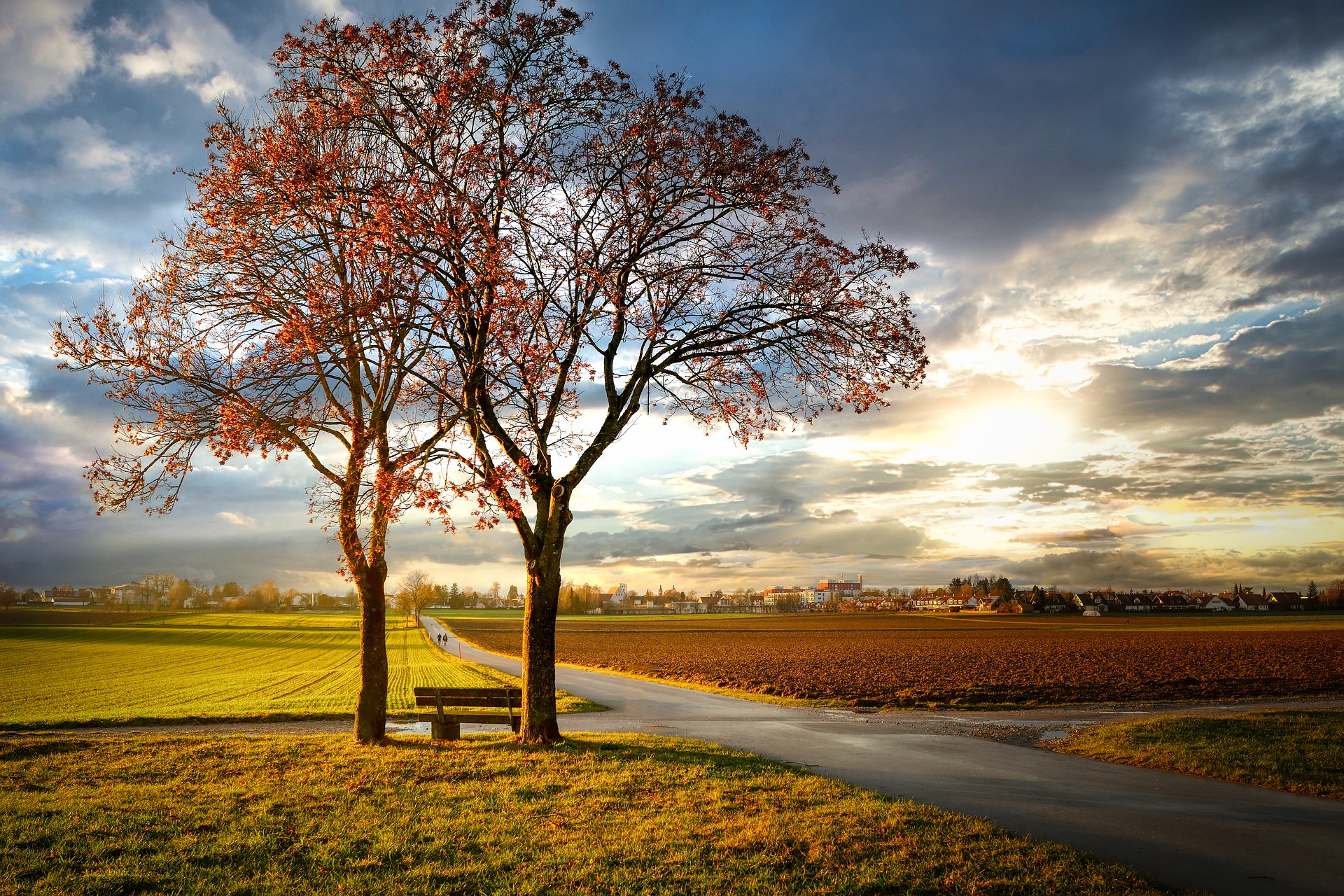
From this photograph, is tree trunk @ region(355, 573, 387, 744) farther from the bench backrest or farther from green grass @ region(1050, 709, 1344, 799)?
green grass @ region(1050, 709, 1344, 799)

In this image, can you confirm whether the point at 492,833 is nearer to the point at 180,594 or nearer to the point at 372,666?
the point at 372,666

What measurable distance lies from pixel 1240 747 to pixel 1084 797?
6419 mm

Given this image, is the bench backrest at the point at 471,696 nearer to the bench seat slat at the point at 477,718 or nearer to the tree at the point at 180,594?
the bench seat slat at the point at 477,718

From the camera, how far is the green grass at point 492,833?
6613 mm

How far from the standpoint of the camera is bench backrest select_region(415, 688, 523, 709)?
50.6 ft

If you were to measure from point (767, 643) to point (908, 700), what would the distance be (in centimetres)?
4102

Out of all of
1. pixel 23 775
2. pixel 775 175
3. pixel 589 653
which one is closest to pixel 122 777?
pixel 23 775

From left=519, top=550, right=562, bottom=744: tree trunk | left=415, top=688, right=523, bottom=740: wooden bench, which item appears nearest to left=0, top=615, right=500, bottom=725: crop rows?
left=415, top=688, right=523, bottom=740: wooden bench

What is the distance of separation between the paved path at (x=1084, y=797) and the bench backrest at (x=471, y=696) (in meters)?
2.49

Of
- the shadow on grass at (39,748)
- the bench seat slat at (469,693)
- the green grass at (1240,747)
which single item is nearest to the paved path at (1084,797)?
the green grass at (1240,747)

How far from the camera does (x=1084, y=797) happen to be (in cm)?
1052

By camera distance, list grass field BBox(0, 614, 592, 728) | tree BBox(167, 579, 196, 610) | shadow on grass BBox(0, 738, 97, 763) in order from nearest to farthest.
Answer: shadow on grass BBox(0, 738, 97, 763), grass field BBox(0, 614, 592, 728), tree BBox(167, 579, 196, 610)

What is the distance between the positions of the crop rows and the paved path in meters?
13.3

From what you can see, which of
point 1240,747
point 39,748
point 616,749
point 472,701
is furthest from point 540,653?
point 1240,747
